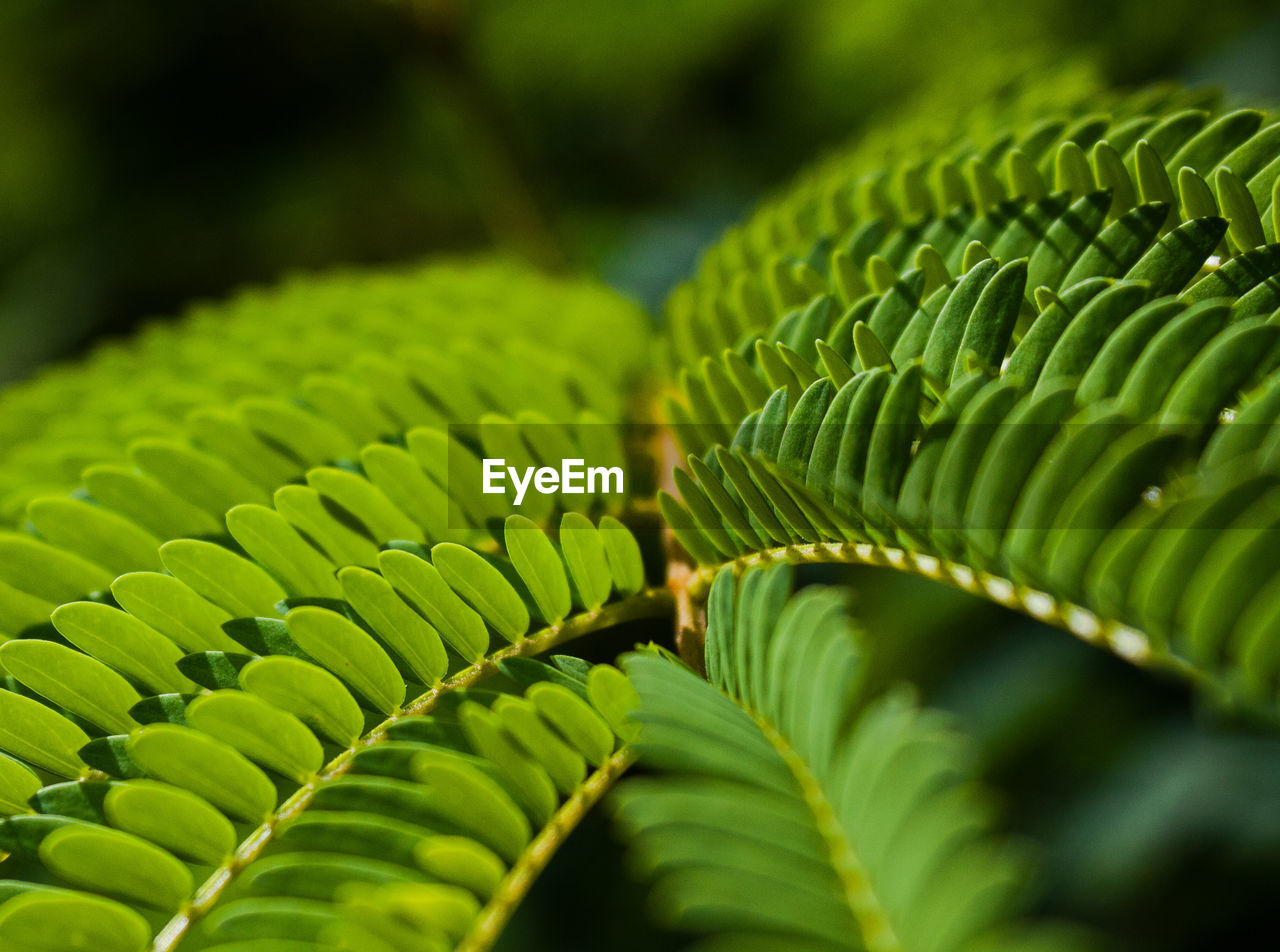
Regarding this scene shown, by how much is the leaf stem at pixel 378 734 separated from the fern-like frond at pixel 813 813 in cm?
12

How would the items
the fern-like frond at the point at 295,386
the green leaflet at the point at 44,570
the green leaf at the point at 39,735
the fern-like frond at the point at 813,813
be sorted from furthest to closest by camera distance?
the fern-like frond at the point at 295,386, the green leaflet at the point at 44,570, the green leaf at the point at 39,735, the fern-like frond at the point at 813,813

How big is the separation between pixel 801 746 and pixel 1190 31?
2.30 meters

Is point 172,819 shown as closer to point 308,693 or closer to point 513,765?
point 308,693

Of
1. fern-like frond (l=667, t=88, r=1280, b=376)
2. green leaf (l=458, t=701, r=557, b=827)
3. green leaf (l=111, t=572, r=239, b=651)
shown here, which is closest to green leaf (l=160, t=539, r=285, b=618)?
green leaf (l=111, t=572, r=239, b=651)

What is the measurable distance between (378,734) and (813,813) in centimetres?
30

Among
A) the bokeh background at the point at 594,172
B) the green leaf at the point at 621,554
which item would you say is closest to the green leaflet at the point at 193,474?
the green leaf at the point at 621,554

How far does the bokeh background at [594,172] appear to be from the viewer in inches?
75.7

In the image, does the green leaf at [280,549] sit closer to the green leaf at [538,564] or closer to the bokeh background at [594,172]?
the green leaf at [538,564]

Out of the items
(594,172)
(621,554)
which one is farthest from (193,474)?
(594,172)

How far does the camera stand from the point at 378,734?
2.07 feet

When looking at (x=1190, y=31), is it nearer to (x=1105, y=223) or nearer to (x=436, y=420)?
(x=1105, y=223)

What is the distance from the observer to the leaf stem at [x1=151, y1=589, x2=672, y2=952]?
57cm

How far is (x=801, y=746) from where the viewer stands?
1.73ft

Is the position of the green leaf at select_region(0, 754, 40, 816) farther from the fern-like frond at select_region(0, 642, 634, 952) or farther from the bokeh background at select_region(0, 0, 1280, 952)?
the bokeh background at select_region(0, 0, 1280, 952)
